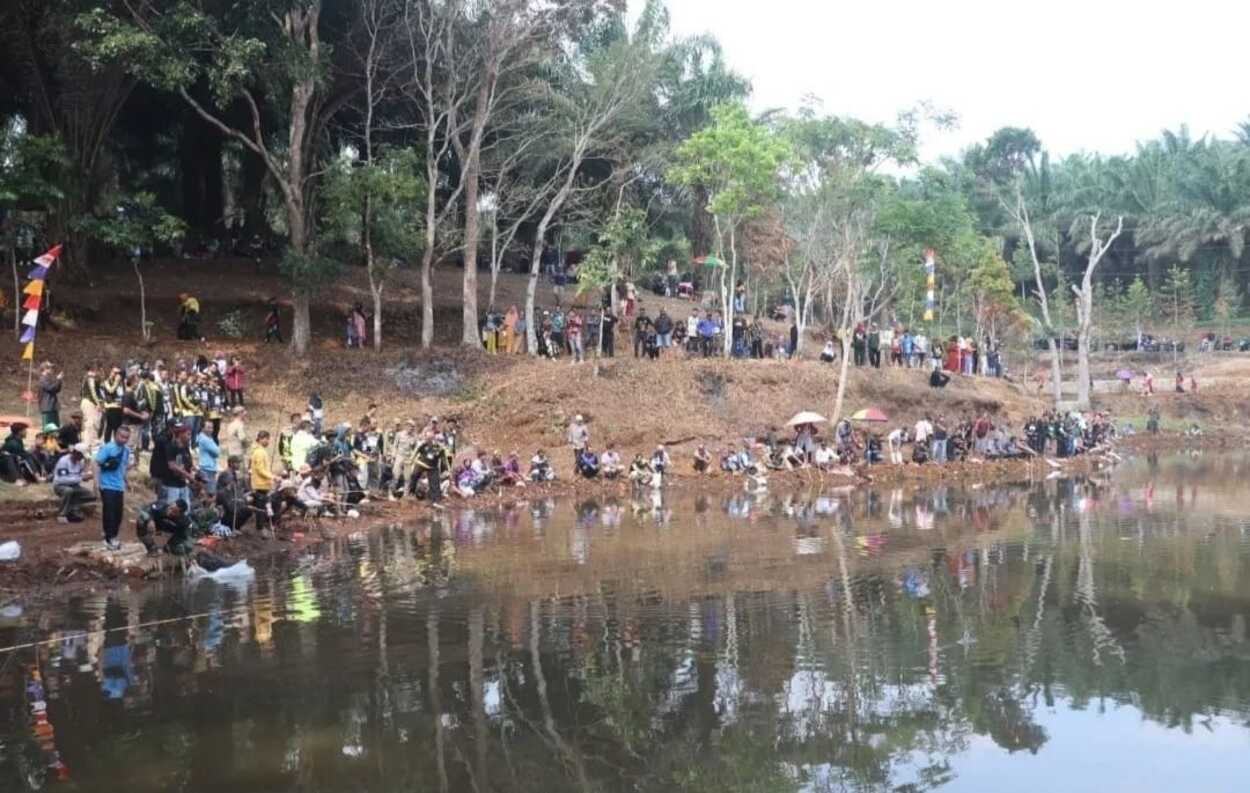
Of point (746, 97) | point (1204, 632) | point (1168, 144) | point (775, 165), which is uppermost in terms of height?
point (1168, 144)

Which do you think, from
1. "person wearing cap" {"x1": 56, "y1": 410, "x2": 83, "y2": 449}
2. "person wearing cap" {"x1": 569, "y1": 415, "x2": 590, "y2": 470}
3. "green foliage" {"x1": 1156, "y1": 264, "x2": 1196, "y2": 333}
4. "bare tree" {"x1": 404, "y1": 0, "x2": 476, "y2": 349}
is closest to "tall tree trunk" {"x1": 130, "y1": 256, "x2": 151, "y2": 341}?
"bare tree" {"x1": 404, "y1": 0, "x2": 476, "y2": 349}

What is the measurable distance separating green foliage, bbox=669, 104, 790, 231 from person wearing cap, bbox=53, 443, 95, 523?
2086 cm

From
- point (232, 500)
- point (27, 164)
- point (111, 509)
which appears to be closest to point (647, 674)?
point (111, 509)

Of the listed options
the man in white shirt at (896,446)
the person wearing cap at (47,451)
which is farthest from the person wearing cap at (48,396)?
the man in white shirt at (896,446)

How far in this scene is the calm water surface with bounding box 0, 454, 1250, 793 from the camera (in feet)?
23.6

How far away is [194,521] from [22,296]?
19.6m

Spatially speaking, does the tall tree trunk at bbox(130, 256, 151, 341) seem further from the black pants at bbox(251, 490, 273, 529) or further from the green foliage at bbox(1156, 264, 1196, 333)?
the green foliage at bbox(1156, 264, 1196, 333)

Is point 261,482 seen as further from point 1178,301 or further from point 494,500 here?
point 1178,301

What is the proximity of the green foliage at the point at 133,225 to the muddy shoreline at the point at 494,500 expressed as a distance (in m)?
13.0

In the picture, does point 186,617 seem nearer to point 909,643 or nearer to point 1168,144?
point 909,643

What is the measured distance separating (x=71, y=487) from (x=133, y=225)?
1608cm

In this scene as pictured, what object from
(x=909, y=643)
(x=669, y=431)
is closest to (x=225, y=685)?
(x=909, y=643)

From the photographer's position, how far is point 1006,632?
1073cm

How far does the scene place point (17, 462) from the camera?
54.4ft
